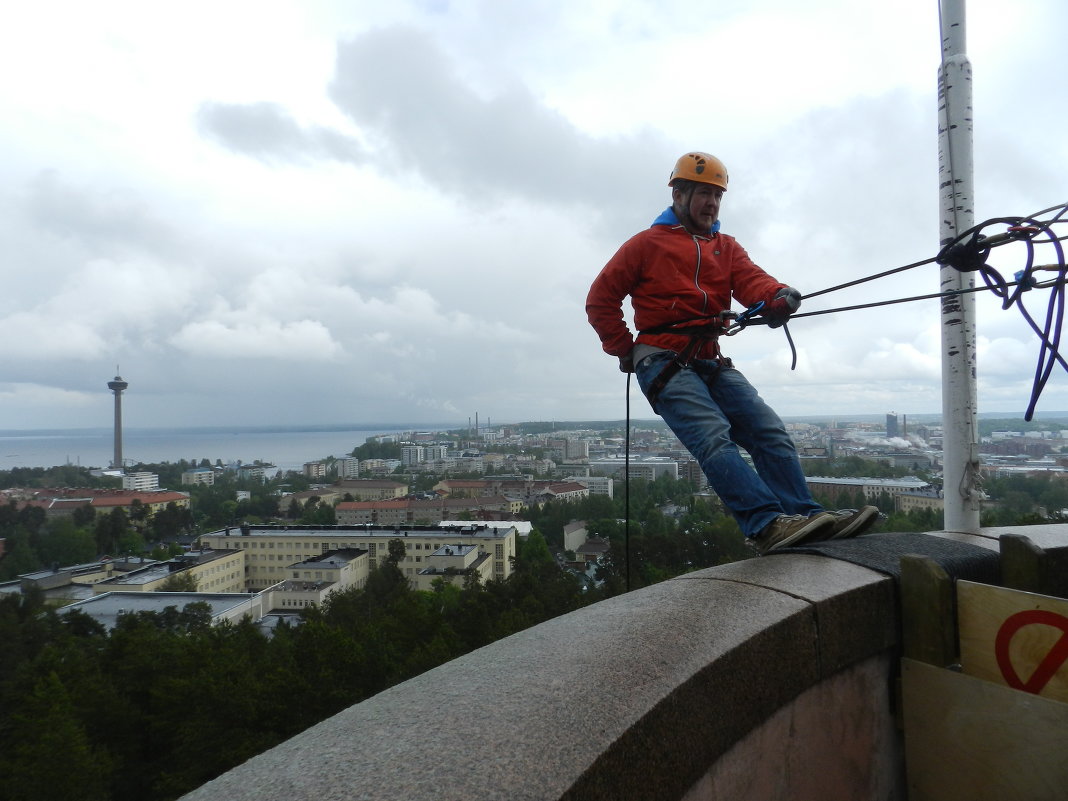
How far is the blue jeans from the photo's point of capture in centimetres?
277

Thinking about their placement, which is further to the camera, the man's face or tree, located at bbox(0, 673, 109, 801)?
tree, located at bbox(0, 673, 109, 801)

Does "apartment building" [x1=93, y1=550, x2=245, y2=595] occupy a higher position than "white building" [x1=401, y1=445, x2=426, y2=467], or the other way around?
"white building" [x1=401, y1=445, x2=426, y2=467]

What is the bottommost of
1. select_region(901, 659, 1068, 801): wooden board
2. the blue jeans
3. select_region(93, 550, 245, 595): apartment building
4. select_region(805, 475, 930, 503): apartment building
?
select_region(93, 550, 245, 595): apartment building

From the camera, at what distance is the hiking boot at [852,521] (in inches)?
106

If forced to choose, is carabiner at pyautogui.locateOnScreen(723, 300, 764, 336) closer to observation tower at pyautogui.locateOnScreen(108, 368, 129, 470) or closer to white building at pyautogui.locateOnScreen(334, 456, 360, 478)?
white building at pyautogui.locateOnScreen(334, 456, 360, 478)

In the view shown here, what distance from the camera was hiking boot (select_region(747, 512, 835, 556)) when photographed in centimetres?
260

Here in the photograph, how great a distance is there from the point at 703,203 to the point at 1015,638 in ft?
6.97

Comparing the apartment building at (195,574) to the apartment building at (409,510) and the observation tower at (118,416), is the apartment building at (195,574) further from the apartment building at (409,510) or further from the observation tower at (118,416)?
the observation tower at (118,416)

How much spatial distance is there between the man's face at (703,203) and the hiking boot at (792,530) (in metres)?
1.43

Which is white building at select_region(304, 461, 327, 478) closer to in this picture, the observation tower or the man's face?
the observation tower

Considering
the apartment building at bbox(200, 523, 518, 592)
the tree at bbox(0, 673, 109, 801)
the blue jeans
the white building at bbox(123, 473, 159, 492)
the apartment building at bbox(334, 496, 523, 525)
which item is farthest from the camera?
the white building at bbox(123, 473, 159, 492)

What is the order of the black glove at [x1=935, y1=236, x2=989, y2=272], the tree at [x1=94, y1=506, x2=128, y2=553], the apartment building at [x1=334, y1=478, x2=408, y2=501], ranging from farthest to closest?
the apartment building at [x1=334, y1=478, x2=408, y2=501], the tree at [x1=94, y1=506, x2=128, y2=553], the black glove at [x1=935, y1=236, x2=989, y2=272]

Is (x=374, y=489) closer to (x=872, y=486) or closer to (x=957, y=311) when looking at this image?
(x=872, y=486)

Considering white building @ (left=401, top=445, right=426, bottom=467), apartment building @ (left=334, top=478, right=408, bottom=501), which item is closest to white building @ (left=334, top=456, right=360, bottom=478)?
white building @ (left=401, top=445, right=426, bottom=467)
